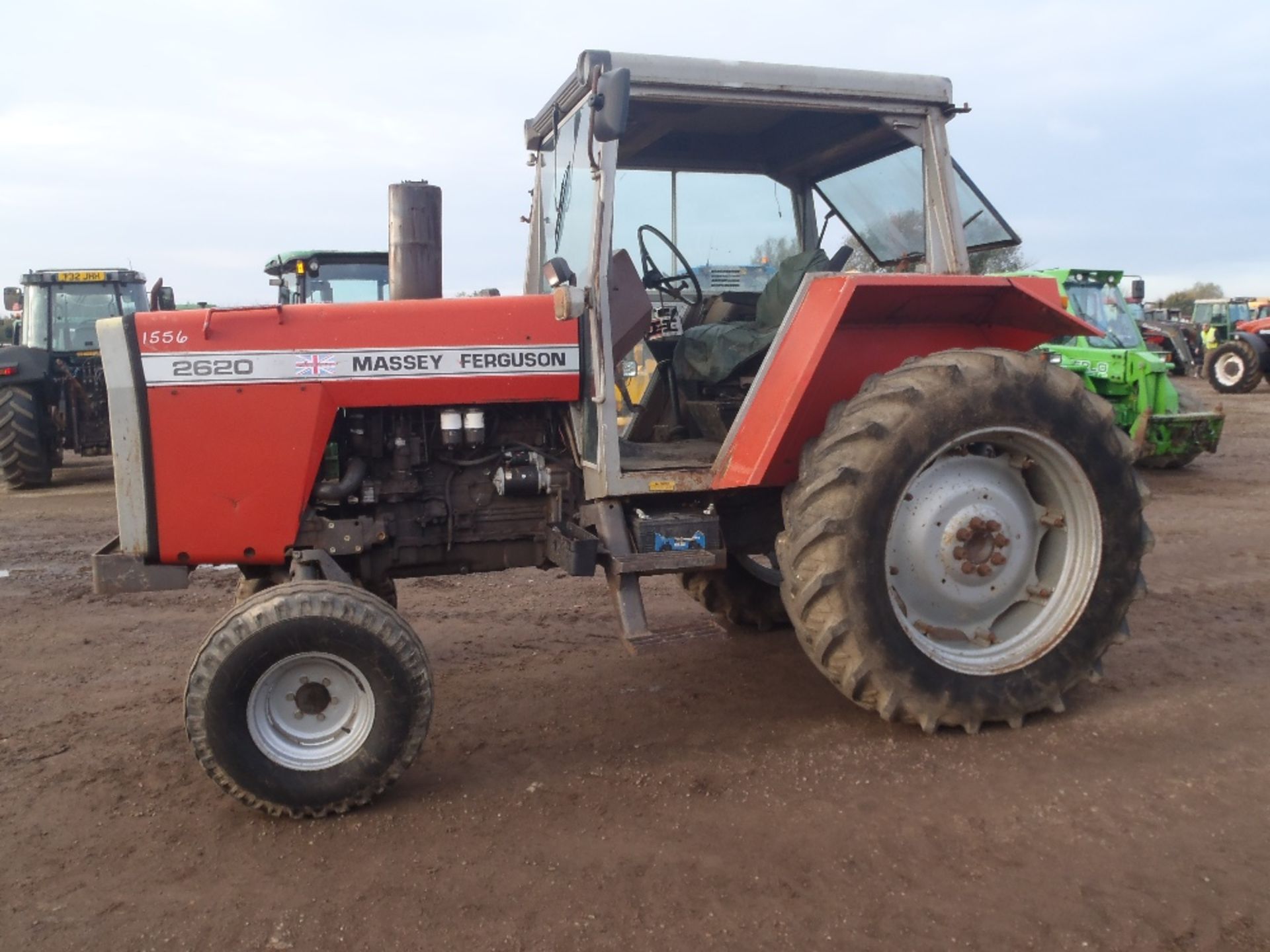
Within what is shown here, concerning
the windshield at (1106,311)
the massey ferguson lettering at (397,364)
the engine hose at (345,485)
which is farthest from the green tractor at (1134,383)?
the engine hose at (345,485)

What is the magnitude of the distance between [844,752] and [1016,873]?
912 millimetres

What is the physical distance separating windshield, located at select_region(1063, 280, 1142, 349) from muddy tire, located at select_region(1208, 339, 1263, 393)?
10.2 m

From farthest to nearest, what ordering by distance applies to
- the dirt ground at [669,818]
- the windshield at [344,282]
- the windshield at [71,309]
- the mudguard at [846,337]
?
the windshield at [71,309] → the windshield at [344,282] → the mudguard at [846,337] → the dirt ground at [669,818]

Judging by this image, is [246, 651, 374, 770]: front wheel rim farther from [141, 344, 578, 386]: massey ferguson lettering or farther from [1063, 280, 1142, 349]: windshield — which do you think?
[1063, 280, 1142, 349]: windshield

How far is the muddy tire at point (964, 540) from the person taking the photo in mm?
3707

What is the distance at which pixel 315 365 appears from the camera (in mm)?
3814

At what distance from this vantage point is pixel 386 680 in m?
3.45

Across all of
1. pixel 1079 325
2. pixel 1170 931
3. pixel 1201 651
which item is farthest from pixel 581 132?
pixel 1201 651

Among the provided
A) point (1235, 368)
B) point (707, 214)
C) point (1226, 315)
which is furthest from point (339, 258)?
point (1226, 315)

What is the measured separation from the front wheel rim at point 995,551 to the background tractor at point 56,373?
29.8 feet

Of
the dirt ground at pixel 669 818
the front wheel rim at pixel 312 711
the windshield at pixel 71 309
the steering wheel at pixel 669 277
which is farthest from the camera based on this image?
the windshield at pixel 71 309

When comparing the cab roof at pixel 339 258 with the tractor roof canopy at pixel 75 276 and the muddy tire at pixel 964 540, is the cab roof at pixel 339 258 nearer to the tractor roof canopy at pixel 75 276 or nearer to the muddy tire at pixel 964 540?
the tractor roof canopy at pixel 75 276

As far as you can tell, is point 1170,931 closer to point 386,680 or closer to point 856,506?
point 856,506

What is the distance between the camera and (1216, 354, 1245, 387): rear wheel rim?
65.9ft
